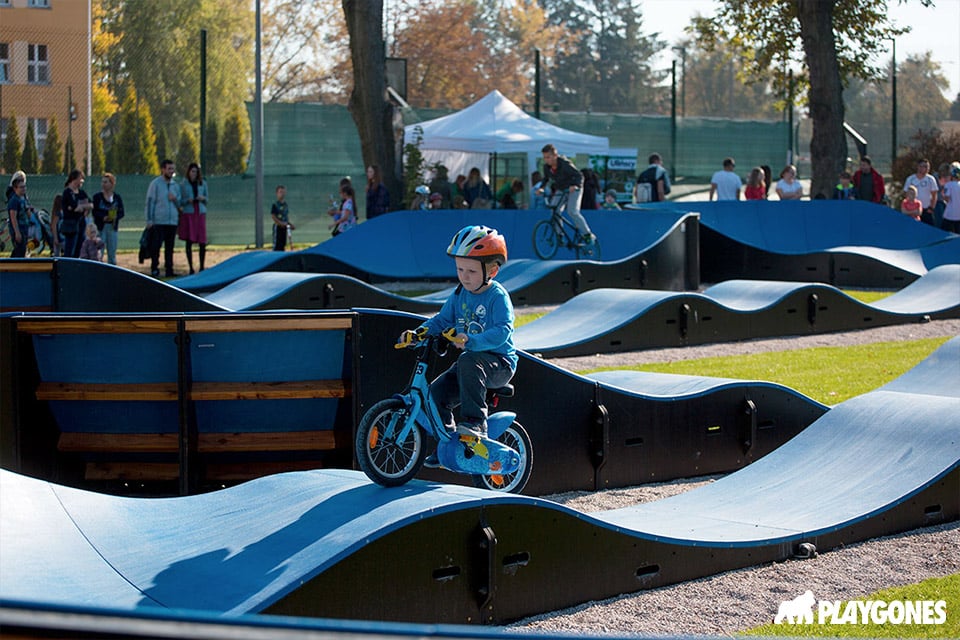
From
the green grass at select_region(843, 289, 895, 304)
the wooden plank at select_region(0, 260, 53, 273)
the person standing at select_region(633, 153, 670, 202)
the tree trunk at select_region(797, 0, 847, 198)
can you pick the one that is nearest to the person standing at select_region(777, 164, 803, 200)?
the person standing at select_region(633, 153, 670, 202)

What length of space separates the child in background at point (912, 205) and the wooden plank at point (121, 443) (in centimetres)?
2049

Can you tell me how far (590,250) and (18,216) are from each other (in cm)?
940

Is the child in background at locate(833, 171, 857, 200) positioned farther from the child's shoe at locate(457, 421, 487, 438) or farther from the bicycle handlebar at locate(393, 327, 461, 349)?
the bicycle handlebar at locate(393, 327, 461, 349)

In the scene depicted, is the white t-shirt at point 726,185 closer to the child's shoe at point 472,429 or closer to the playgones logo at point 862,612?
the child's shoe at point 472,429

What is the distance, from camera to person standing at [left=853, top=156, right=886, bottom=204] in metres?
27.4

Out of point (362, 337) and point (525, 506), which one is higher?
point (362, 337)

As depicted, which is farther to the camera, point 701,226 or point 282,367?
point 701,226

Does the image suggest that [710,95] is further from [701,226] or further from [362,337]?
[362,337]

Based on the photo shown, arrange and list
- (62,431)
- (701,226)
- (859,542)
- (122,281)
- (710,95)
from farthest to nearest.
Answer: (710,95), (701,226), (122,281), (62,431), (859,542)

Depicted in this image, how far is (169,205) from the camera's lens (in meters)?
22.1

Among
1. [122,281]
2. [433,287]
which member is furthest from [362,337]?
[433,287]

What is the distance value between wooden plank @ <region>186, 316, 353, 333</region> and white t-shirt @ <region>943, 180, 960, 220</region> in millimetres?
19708

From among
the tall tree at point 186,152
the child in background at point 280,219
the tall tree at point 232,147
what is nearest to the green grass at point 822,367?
the child in background at point 280,219

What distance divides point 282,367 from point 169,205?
15408mm
